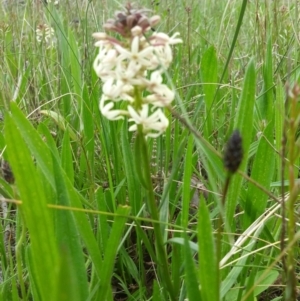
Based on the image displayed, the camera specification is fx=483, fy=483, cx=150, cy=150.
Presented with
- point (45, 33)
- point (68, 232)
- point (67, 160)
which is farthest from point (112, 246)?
point (45, 33)

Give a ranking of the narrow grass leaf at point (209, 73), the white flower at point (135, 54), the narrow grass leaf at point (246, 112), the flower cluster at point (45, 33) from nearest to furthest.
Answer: the white flower at point (135, 54) → the narrow grass leaf at point (246, 112) → the narrow grass leaf at point (209, 73) → the flower cluster at point (45, 33)

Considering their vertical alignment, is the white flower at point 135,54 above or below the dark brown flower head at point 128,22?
below

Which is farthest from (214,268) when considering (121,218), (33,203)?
(33,203)

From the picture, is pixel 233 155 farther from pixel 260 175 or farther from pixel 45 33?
pixel 45 33

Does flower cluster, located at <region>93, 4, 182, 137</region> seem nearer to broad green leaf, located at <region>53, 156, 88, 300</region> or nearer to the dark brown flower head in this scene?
the dark brown flower head

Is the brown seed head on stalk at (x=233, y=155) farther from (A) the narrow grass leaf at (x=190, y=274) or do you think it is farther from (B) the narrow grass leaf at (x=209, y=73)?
(B) the narrow grass leaf at (x=209, y=73)

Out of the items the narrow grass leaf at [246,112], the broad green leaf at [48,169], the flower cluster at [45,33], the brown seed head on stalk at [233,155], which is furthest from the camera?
the flower cluster at [45,33]

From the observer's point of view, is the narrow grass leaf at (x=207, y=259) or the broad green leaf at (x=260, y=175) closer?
the narrow grass leaf at (x=207, y=259)

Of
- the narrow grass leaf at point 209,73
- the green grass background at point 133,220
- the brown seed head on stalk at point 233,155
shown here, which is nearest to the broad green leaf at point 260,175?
the green grass background at point 133,220

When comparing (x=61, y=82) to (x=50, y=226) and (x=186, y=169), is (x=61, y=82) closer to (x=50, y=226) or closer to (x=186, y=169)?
(x=186, y=169)
